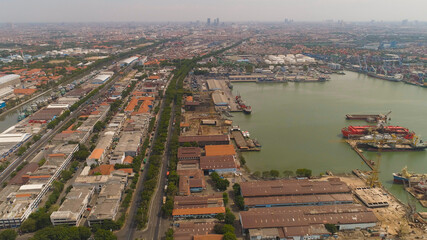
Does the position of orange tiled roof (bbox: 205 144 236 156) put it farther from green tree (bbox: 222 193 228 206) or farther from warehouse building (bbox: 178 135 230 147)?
green tree (bbox: 222 193 228 206)

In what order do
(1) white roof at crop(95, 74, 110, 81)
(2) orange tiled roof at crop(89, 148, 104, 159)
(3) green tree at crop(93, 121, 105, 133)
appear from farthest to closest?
(1) white roof at crop(95, 74, 110, 81) < (3) green tree at crop(93, 121, 105, 133) < (2) orange tiled roof at crop(89, 148, 104, 159)

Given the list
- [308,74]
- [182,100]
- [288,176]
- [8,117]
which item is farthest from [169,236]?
[308,74]

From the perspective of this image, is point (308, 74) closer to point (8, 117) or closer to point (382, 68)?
point (382, 68)

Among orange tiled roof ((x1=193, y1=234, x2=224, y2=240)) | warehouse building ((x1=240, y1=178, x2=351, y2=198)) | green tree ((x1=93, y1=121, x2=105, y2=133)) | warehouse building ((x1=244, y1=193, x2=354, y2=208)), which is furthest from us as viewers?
green tree ((x1=93, y1=121, x2=105, y2=133))

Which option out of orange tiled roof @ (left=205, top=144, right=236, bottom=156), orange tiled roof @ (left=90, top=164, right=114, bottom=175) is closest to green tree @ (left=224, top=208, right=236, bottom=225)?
orange tiled roof @ (left=205, top=144, right=236, bottom=156)

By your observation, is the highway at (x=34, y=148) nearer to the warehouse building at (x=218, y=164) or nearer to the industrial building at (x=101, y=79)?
the industrial building at (x=101, y=79)

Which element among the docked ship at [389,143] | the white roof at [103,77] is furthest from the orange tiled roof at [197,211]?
the white roof at [103,77]

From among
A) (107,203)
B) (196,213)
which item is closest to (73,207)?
(107,203)

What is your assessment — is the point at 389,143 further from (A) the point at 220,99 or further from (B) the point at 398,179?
(A) the point at 220,99
